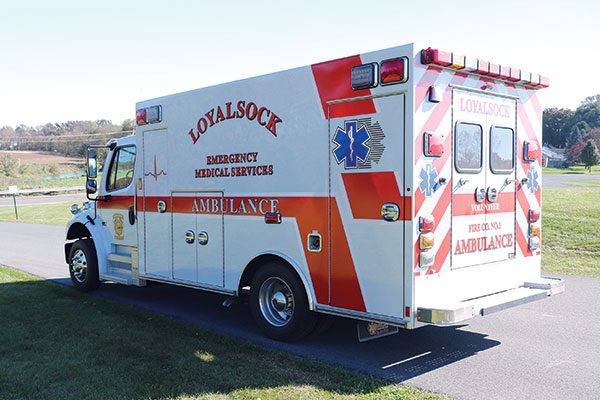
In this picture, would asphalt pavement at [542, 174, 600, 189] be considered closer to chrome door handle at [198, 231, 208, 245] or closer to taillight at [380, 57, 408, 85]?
chrome door handle at [198, 231, 208, 245]

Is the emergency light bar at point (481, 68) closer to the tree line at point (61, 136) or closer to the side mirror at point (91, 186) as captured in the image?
the side mirror at point (91, 186)

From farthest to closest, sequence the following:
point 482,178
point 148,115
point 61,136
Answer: point 61,136 → point 148,115 → point 482,178

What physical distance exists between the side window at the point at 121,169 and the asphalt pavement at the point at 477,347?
5.62ft

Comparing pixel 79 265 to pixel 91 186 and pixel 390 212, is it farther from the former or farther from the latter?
pixel 390 212

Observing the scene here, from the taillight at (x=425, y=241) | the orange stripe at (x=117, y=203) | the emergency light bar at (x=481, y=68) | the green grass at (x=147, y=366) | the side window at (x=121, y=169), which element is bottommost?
the green grass at (x=147, y=366)

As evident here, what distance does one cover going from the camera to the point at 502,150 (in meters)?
6.05

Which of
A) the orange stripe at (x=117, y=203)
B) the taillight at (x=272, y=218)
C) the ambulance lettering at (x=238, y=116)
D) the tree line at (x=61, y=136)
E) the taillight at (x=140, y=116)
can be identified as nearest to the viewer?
the taillight at (x=272, y=218)

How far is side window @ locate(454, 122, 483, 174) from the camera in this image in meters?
5.52

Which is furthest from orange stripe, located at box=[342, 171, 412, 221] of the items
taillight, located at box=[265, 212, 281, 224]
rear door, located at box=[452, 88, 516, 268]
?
taillight, located at box=[265, 212, 281, 224]

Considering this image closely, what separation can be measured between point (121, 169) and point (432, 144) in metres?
5.14

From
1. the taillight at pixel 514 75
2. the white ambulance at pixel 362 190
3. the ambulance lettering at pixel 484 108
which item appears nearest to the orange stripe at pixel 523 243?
the white ambulance at pixel 362 190

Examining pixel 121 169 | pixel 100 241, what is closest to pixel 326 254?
pixel 121 169

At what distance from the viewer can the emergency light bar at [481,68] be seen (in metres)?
5.04

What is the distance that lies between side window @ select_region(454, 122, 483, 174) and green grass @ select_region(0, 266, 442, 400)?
2164 mm
